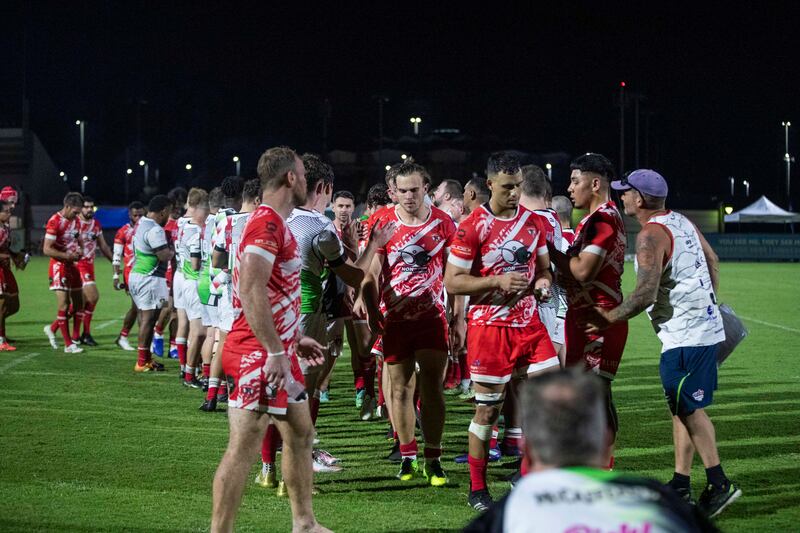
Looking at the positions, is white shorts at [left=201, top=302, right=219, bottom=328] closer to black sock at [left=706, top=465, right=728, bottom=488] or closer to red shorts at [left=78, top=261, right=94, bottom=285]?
red shorts at [left=78, top=261, right=94, bottom=285]

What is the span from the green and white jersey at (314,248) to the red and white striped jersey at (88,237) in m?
10.1

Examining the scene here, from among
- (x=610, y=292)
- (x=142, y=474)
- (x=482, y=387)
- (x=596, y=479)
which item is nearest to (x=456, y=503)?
(x=482, y=387)

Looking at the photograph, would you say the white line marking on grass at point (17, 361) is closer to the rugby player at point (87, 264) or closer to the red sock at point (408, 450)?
the rugby player at point (87, 264)

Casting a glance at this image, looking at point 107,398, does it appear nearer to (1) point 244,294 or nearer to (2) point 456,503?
(2) point 456,503

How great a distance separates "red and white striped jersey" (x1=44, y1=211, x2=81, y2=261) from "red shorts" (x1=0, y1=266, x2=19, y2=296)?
985 mm

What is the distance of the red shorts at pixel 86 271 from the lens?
16.6 m

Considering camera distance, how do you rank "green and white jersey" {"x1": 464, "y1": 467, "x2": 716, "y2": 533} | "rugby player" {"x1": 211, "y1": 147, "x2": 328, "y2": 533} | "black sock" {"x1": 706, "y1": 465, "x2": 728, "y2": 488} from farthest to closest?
1. "black sock" {"x1": 706, "y1": 465, "x2": 728, "y2": 488}
2. "rugby player" {"x1": 211, "y1": 147, "x2": 328, "y2": 533}
3. "green and white jersey" {"x1": 464, "y1": 467, "x2": 716, "y2": 533}

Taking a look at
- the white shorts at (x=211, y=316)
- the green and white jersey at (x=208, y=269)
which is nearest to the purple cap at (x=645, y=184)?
the green and white jersey at (x=208, y=269)

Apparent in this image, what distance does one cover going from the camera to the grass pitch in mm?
6316

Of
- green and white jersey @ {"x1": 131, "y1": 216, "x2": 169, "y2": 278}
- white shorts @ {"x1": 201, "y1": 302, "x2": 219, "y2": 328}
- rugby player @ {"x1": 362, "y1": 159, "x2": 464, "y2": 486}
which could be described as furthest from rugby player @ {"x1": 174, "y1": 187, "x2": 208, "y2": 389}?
rugby player @ {"x1": 362, "y1": 159, "x2": 464, "y2": 486}

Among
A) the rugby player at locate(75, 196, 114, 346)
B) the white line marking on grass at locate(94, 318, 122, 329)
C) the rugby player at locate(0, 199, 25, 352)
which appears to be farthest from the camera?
the white line marking on grass at locate(94, 318, 122, 329)

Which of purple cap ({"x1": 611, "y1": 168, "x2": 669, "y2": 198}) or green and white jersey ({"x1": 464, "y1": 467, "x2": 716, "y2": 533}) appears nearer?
green and white jersey ({"x1": 464, "y1": 467, "x2": 716, "y2": 533})

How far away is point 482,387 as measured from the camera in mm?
6480

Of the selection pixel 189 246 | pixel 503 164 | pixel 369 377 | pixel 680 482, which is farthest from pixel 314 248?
pixel 189 246
